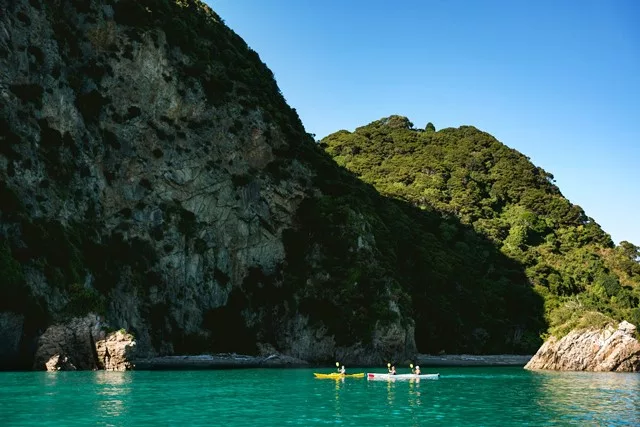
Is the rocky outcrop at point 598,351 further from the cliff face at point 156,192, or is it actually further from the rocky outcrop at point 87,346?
the rocky outcrop at point 87,346

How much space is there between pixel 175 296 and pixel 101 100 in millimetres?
26974

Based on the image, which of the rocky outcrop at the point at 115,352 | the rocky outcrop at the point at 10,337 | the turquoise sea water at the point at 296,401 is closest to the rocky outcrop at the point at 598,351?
the turquoise sea water at the point at 296,401

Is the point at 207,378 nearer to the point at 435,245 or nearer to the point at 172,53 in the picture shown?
the point at 172,53

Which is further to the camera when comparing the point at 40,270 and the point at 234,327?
the point at 234,327

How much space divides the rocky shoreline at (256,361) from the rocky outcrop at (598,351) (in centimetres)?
1660

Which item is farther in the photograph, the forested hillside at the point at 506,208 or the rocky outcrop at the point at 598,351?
the forested hillside at the point at 506,208

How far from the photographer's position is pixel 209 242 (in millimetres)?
91562

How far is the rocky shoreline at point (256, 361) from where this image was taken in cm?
7518

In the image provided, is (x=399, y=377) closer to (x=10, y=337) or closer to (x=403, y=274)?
(x=10, y=337)

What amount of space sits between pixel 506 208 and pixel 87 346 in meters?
120

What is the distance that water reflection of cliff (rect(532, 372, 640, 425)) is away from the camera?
3541 centimetres

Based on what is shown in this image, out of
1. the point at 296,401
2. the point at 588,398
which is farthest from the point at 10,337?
the point at 588,398

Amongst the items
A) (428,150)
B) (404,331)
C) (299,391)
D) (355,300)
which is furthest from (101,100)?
(428,150)

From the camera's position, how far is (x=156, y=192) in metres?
89.4
